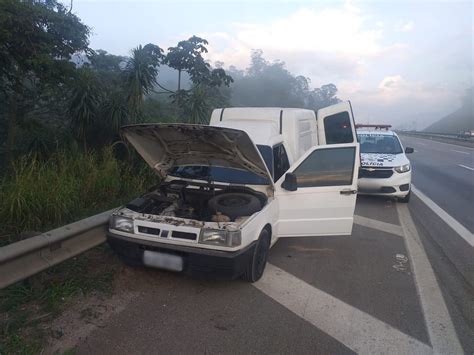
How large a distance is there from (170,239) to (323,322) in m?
1.65

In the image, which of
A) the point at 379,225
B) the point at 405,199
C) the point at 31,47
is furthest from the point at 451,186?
the point at 31,47

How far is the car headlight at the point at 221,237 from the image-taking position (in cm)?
394

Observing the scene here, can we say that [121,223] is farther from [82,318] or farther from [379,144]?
[379,144]

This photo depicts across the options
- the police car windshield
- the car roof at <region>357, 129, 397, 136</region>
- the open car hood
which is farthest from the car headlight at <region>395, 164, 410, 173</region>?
the open car hood

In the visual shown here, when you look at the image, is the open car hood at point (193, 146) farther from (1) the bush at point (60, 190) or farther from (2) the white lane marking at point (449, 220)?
(2) the white lane marking at point (449, 220)

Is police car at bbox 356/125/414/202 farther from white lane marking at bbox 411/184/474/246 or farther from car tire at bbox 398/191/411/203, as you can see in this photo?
white lane marking at bbox 411/184/474/246

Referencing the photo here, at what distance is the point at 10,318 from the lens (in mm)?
3396

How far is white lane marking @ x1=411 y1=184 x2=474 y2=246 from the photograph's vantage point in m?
6.59

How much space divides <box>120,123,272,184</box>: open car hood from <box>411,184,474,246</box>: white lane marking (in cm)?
376

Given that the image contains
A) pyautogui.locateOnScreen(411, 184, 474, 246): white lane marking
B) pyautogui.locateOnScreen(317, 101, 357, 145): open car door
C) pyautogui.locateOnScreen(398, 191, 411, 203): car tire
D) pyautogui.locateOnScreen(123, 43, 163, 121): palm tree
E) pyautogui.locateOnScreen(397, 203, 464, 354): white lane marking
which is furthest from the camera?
pyautogui.locateOnScreen(123, 43, 163, 121): palm tree

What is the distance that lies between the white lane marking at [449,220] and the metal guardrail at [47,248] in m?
5.42

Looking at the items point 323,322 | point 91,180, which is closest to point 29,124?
point 91,180

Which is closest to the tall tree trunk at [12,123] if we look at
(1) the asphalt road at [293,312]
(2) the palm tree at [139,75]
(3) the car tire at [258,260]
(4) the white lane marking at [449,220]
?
(2) the palm tree at [139,75]

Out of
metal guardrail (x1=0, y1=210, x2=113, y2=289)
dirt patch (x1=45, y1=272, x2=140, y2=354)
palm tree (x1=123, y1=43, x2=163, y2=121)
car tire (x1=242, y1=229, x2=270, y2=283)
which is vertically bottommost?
dirt patch (x1=45, y1=272, x2=140, y2=354)
